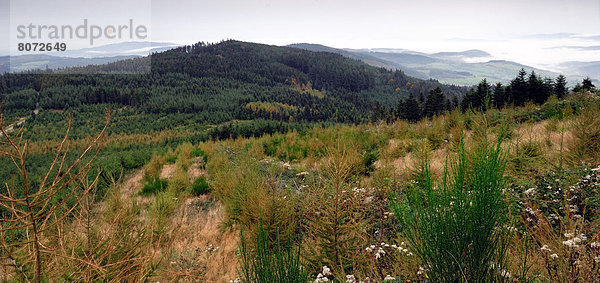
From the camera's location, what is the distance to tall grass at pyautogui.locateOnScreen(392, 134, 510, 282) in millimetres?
1295

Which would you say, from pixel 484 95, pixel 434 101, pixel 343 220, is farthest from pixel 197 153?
pixel 434 101

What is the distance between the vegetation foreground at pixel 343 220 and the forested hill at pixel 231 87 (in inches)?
2099

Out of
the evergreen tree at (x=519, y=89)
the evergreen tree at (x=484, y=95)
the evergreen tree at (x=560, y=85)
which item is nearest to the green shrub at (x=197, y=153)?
the evergreen tree at (x=484, y=95)

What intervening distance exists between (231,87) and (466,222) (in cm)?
12564

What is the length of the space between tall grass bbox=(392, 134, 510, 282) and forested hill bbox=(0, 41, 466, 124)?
56517mm

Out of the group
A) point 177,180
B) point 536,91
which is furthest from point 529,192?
point 536,91

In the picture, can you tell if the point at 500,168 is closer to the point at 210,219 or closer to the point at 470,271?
the point at 470,271

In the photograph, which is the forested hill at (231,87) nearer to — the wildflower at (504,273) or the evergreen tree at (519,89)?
the evergreen tree at (519,89)

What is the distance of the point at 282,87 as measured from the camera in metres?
128

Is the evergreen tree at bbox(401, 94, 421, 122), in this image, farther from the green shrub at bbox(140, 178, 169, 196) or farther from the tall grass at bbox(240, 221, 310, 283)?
the tall grass at bbox(240, 221, 310, 283)

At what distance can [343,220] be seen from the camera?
3033 millimetres

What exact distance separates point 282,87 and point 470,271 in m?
129

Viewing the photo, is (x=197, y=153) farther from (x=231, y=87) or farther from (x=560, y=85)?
(x=231, y=87)

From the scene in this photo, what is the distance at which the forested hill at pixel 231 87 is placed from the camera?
87125 mm
